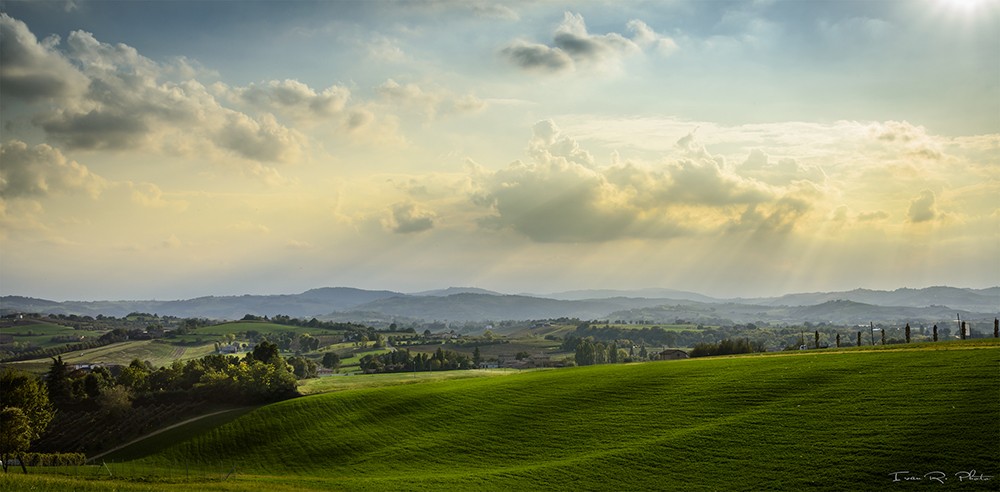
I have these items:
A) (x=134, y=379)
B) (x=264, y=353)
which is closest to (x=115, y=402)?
(x=134, y=379)

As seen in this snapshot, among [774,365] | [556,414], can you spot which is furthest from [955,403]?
[556,414]

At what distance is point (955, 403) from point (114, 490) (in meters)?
A: 46.8

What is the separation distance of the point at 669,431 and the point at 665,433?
53 centimetres

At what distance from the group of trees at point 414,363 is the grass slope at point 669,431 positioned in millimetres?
108419

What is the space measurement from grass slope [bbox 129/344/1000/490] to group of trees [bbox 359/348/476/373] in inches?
4268

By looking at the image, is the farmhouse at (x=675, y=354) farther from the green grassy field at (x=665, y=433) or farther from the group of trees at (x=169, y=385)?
the group of trees at (x=169, y=385)

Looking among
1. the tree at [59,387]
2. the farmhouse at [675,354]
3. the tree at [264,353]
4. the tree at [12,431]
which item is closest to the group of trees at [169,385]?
the tree at [59,387]

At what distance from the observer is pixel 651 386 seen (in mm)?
59438

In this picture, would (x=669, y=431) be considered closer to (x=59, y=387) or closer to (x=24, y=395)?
(x=24, y=395)

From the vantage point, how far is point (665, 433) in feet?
145

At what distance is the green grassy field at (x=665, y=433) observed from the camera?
1251 inches

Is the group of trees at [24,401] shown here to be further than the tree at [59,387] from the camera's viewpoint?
No

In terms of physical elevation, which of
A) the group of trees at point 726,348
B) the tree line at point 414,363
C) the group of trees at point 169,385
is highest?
the group of trees at point 726,348

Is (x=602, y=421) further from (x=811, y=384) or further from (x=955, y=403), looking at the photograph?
(x=955, y=403)
